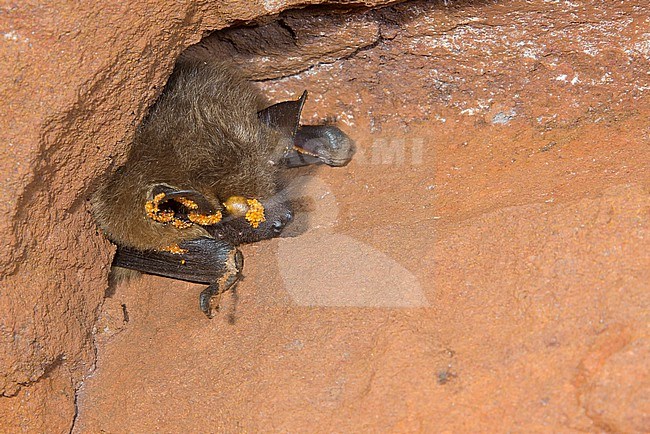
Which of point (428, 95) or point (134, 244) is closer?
point (134, 244)

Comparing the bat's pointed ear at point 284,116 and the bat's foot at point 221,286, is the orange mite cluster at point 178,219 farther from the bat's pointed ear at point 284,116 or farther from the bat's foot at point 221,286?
the bat's pointed ear at point 284,116

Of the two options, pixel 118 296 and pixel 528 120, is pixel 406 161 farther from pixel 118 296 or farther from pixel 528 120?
pixel 118 296

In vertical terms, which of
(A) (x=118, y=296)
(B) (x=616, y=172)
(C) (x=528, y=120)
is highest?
(B) (x=616, y=172)

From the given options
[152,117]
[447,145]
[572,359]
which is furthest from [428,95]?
[572,359]

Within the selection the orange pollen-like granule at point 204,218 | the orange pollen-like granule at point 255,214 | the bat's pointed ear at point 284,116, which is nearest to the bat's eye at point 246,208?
the orange pollen-like granule at point 255,214

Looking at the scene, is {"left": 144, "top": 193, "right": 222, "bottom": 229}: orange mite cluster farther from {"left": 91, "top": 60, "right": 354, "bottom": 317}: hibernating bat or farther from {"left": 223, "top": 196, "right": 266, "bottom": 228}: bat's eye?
{"left": 223, "top": 196, "right": 266, "bottom": 228}: bat's eye

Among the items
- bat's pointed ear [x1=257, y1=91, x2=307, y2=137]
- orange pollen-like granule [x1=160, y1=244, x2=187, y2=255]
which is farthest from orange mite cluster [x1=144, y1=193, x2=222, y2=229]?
bat's pointed ear [x1=257, y1=91, x2=307, y2=137]
